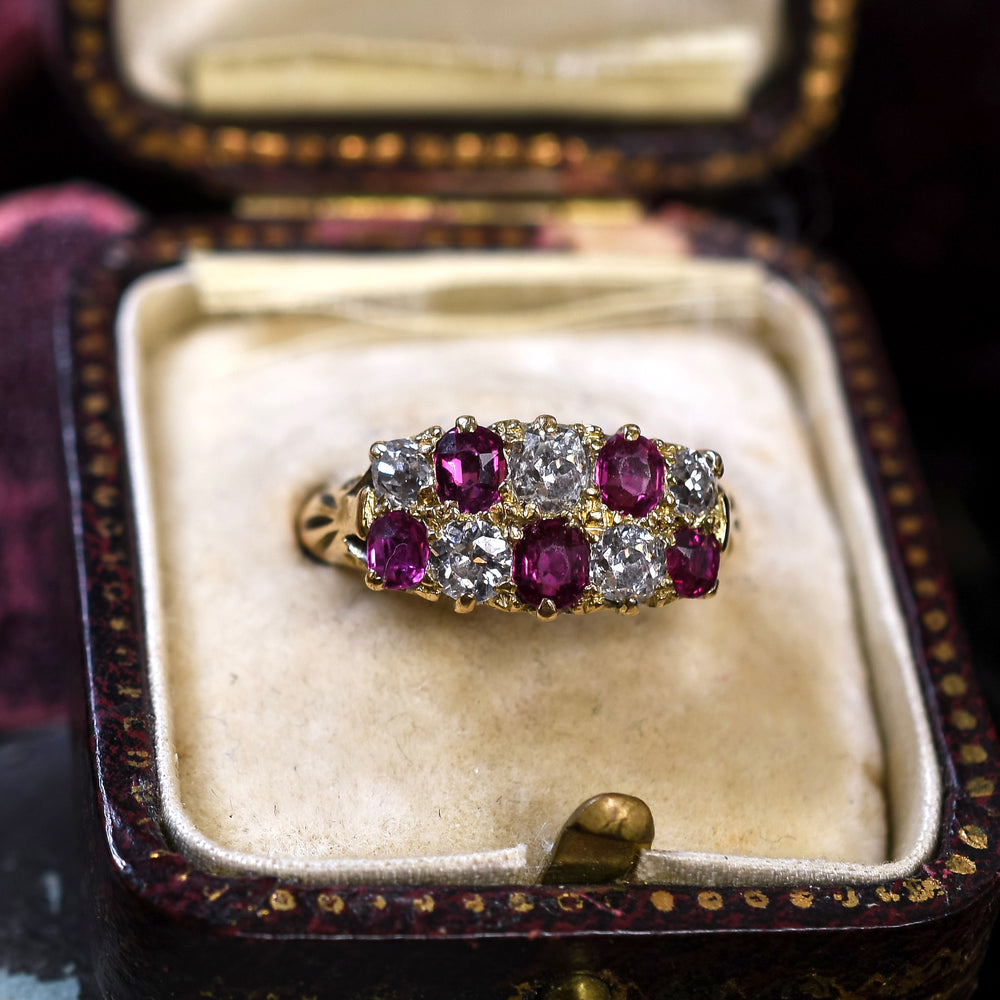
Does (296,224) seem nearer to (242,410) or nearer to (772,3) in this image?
(242,410)

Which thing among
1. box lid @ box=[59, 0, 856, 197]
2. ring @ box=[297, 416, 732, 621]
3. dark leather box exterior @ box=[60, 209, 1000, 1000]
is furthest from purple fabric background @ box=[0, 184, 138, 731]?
ring @ box=[297, 416, 732, 621]

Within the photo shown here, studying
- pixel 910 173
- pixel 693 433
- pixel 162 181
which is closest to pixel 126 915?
pixel 693 433

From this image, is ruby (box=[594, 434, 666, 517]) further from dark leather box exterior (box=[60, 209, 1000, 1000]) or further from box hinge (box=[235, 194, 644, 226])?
box hinge (box=[235, 194, 644, 226])

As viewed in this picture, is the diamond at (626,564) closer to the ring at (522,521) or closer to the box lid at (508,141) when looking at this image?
the ring at (522,521)

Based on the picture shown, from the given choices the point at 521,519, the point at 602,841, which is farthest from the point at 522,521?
the point at 602,841

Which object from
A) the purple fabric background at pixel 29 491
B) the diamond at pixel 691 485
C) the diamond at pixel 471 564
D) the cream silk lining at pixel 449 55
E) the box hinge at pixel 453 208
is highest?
the cream silk lining at pixel 449 55

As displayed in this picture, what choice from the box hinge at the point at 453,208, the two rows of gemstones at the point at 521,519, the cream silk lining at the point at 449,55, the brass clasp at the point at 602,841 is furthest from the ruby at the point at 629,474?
the cream silk lining at the point at 449,55
